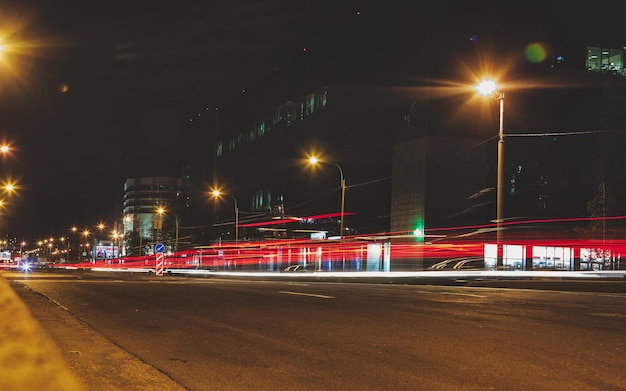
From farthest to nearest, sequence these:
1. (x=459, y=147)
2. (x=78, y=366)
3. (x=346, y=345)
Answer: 1. (x=459, y=147)
2. (x=346, y=345)
3. (x=78, y=366)

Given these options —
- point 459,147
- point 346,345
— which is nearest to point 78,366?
point 346,345

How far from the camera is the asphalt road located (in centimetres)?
673

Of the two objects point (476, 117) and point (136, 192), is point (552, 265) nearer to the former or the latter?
→ point (476, 117)

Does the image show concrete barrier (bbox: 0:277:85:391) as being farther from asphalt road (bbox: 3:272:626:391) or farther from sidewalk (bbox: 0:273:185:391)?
asphalt road (bbox: 3:272:626:391)

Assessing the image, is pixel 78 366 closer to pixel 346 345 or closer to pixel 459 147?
pixel 346 345

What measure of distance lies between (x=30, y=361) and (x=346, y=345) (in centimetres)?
390

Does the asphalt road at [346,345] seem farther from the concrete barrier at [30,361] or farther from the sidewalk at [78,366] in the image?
the concrete barrier at [30,361]

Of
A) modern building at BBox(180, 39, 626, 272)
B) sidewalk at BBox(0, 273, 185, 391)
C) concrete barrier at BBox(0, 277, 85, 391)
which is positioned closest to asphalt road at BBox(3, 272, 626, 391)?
sidewalk at BBox(0, 273, 185, 391)

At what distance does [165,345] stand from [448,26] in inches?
2006

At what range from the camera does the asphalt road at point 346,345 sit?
673cm

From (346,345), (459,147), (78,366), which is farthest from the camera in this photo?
(459,147)

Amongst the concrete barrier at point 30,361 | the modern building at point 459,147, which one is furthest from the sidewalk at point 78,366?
the modern building at point 459,147

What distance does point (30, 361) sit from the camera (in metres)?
7.30

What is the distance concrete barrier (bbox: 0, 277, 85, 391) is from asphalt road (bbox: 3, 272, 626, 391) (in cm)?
22
